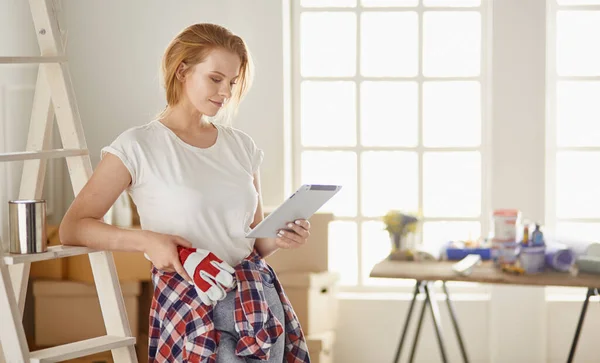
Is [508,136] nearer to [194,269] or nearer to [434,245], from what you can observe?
[434,245]

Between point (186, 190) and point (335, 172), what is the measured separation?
9.12 ft

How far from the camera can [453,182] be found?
4965mm

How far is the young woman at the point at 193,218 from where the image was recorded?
2.25 meters

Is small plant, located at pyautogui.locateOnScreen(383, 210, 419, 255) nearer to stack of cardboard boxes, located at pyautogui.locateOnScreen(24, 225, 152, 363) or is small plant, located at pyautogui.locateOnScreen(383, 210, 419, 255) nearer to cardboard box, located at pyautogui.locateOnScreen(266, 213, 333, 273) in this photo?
cardboard box, located at pyautogui.locateOnScreen(266, 213, 333, 273)

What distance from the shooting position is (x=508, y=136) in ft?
15.6

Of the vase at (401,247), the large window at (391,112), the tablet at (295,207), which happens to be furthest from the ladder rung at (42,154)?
the large window at (391,112)

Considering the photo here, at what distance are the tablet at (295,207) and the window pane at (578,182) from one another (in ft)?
9.32

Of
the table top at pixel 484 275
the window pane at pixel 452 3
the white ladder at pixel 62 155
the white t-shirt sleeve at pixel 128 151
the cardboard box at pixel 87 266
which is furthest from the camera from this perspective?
the window pane at pixel 452 3

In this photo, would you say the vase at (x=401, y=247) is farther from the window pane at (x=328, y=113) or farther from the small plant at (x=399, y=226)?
→ the window pane at (x=328, y=113)

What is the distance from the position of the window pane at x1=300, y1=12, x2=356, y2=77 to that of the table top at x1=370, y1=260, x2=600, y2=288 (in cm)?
147

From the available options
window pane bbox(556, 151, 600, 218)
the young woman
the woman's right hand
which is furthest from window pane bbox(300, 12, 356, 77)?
the woman's right hand

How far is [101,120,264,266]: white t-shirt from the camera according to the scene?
2.28 m

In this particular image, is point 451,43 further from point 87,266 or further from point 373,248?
point 87,266

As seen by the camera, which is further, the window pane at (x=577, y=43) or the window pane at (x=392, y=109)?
the window pane at (x=392, y=109)
